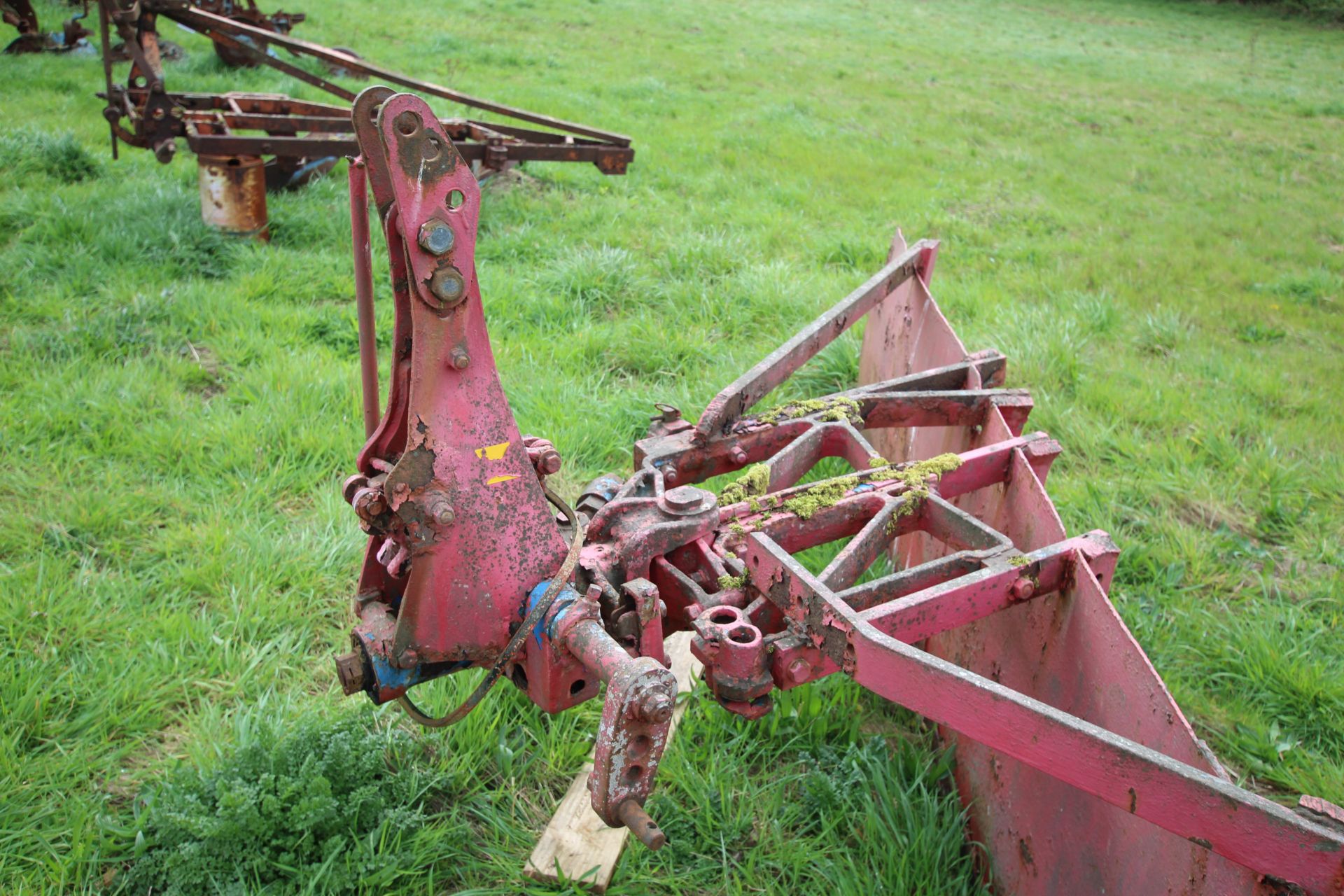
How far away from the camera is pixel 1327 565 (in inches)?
128

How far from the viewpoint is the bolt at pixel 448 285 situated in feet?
5.15

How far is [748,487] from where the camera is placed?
2328 mm

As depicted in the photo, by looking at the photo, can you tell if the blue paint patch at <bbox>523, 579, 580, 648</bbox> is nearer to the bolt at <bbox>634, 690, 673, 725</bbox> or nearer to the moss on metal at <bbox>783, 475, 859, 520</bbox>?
the bolt at <bbox>634, 690, 673, 725</bbox>

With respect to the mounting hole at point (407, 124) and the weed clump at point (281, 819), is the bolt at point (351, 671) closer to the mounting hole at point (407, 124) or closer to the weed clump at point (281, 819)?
the weed clump at point (281, 819)

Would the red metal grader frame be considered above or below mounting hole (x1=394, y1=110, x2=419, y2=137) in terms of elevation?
below

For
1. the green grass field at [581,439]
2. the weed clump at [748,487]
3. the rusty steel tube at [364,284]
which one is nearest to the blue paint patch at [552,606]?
the rusty steel tube at [364,284]

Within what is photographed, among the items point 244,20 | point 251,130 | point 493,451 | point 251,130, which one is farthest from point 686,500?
point 244,20

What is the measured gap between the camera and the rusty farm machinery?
505 cm

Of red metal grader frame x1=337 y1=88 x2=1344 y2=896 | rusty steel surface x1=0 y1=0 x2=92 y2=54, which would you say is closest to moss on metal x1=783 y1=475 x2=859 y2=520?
red metal grader frame x1=337 y1=88 x2=1344 y2=896

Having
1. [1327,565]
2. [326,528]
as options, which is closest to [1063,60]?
[1327,565]

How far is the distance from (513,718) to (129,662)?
1.06m

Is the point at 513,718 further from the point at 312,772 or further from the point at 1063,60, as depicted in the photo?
the point at 1063,60

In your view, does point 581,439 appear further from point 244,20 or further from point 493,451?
point 244,20

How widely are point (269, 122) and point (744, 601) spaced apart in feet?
14.3
